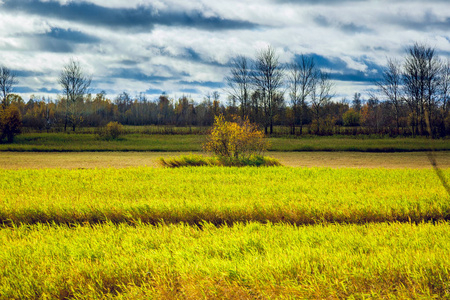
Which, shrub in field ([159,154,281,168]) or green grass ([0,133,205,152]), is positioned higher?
green grass ([0,133,205,152])

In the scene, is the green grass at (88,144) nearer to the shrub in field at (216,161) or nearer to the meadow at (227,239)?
the shrub in field at (216,161)

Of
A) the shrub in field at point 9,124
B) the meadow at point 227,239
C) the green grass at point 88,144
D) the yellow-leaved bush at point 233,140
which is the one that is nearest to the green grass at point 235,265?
→ the meadow at point 227,239

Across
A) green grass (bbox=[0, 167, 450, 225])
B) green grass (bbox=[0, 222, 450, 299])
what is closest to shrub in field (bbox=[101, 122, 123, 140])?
green grass (bbox=[0, 167, 450, 225])

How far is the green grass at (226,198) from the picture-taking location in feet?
20.9

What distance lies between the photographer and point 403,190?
784 cm

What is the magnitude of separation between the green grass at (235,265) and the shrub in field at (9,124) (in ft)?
104

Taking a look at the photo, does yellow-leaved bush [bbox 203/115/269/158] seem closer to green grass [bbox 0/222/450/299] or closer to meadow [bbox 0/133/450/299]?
meadow [bbox 0/133/450/299]

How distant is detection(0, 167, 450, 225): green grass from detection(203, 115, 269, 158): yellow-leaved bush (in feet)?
16.0

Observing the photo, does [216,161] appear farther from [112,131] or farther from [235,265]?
[112,131]

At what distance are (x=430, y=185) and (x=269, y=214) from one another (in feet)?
14.9

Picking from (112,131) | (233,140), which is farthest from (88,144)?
(233,140)

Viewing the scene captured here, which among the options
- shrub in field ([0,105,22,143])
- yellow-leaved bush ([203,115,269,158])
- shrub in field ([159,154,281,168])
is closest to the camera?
shrub in field ([159,154,281,168])

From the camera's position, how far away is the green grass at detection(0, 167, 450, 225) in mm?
6375

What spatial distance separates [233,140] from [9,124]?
87.2 feet
